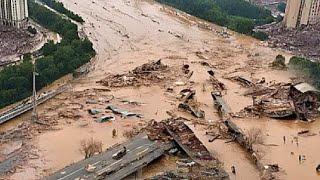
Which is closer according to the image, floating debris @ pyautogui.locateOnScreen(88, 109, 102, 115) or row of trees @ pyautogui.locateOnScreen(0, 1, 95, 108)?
floating debris @ pyautogui.locateOnScreen(88, 109, 102, 115)

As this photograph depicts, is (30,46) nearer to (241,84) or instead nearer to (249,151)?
(241,84)

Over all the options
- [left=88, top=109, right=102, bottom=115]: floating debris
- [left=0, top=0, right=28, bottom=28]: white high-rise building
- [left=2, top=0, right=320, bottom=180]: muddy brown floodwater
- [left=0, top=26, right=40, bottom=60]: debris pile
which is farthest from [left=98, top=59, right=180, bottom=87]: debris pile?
[left=0, top=0, right=28, bottom=28]: white high-rise building

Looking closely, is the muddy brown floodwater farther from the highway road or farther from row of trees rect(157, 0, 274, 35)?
row of trees rect(157, 0, 274, 35)

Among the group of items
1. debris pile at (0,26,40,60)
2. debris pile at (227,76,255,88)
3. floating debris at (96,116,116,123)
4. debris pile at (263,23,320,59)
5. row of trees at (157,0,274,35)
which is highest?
row of trees at (157,0,274,35)

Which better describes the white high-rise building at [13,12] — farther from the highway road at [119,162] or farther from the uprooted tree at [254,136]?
the uprooted tree at [254,136]

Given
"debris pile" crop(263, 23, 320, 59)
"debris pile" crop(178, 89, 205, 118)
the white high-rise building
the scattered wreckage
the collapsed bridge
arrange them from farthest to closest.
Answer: the white high-rise building < "debris pile" crop(263, 23, 320, 59) < "debris pile" crop(178, 89, 205, 118) < the scattered wreckage < the collapsed bridge

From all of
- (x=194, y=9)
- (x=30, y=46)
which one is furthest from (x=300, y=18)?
(x=30, y=46)

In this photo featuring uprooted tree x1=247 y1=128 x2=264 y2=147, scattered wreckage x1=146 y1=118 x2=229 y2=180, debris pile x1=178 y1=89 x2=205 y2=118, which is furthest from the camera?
debris pile x1=178 y1=89 x2=205 y2=118

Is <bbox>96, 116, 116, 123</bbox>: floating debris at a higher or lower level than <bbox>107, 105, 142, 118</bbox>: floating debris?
lower
